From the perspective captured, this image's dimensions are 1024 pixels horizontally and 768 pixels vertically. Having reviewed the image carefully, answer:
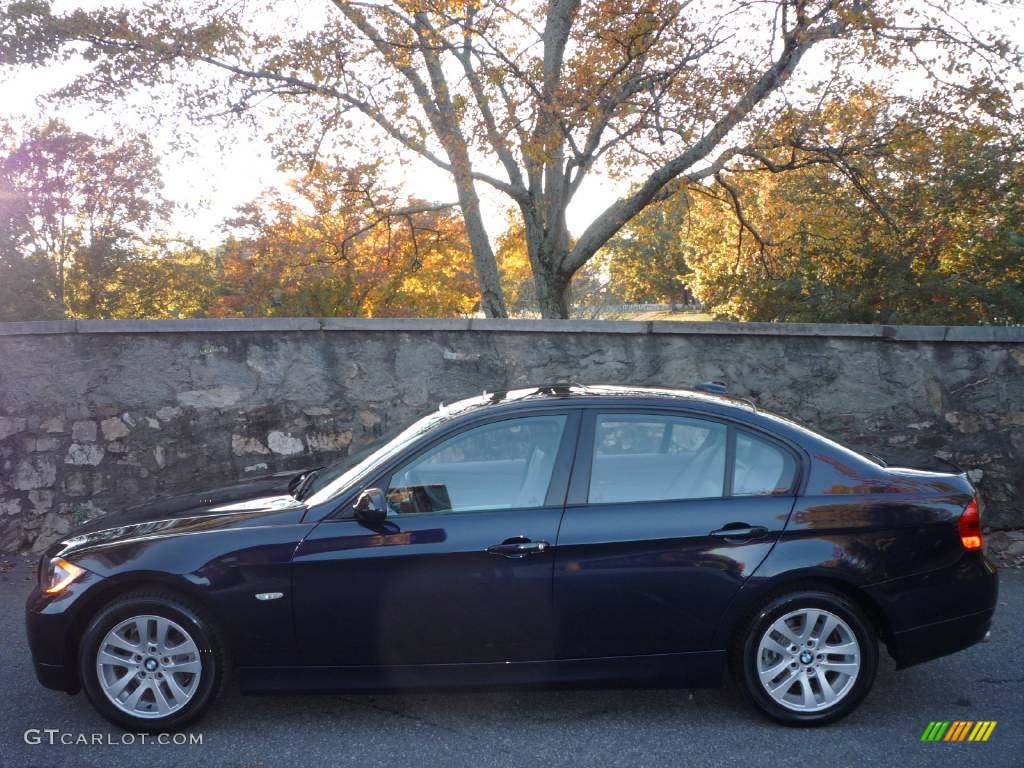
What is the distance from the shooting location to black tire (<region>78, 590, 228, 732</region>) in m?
3.88

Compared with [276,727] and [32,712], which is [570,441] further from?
[32,712]

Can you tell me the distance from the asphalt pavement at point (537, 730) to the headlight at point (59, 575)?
633 millimetres

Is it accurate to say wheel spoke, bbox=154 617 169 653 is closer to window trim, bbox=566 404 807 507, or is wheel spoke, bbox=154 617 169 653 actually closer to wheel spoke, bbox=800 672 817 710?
window trim, bbox=566 404 807 507

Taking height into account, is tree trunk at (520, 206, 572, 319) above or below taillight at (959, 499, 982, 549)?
Answer: above

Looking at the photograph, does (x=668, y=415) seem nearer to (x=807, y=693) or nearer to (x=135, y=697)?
(x=807, y=693)

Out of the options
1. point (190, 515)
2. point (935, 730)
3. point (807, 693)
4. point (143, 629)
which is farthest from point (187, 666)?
point (935, 730)

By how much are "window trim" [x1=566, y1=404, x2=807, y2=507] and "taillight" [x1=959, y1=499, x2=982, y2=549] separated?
744mm

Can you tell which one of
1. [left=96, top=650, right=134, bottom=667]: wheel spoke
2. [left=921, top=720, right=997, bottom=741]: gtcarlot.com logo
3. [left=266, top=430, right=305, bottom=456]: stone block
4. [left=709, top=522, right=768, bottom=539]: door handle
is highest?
[left=266, top=430, right=305, bottom=456]: stone block

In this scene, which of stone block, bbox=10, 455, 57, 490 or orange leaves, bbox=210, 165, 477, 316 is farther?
orange leaves, bbox=210, 165, 477, 316

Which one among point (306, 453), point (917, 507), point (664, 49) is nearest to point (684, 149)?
point (664, 49)

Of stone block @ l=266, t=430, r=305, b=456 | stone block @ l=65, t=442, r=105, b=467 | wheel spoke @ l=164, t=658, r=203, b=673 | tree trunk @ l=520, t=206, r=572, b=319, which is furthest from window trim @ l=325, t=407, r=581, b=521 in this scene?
tree trunk @ l=520, t=206, r=572, b=319

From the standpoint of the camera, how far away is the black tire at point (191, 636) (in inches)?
153

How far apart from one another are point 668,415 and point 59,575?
2.83m

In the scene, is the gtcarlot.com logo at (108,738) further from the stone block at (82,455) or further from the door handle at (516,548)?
the stone block at (82,455)
